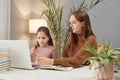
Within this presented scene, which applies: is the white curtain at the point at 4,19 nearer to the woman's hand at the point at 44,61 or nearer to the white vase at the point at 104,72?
the woman's hand at the point at 44,61

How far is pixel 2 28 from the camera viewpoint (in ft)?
12.6

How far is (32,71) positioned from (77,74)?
0.37 metres

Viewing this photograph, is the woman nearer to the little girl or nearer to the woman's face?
the woman's face

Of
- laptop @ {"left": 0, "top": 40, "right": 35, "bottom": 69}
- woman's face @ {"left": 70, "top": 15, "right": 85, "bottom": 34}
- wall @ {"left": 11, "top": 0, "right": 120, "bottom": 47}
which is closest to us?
laptop @ {"left": 0, "top": 40, "right": 35, "bottom": 69}

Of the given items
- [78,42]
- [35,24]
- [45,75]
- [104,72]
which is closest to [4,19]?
[35,24]

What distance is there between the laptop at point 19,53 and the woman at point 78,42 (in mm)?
179

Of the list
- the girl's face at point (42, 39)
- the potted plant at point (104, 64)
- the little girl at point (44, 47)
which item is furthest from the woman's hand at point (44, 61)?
the girl's face at point (42, 39)

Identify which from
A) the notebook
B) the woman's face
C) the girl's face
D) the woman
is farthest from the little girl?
the notebook

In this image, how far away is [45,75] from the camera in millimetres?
1894

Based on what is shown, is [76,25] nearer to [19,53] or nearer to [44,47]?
[19,53]

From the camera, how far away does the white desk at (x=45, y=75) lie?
5.92 ft

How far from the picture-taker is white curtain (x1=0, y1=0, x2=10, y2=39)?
3842 mm

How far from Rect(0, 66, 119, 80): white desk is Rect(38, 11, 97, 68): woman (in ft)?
0.46

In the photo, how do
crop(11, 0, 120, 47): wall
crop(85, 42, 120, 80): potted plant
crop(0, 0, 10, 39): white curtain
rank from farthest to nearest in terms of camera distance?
crop(11, 0, 120, 47): wall → crop(0, 0, 10, 39): white curtain → crop(85, 42, 120, 80): potted plant
